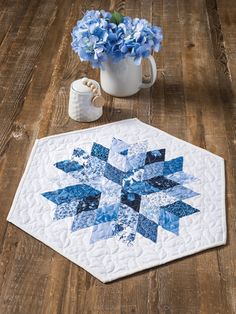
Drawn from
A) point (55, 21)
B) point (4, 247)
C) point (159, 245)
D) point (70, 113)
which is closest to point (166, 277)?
point (159, 245)

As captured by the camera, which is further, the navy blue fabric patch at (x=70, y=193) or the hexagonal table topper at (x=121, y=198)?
the navy blue fabric patch at (x=70, y=193)

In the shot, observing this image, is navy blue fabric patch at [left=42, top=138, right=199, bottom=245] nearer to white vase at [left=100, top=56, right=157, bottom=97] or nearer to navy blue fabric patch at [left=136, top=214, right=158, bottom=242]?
navy blue fabric patch at [left=136, top=214, right=158, bottom=242]

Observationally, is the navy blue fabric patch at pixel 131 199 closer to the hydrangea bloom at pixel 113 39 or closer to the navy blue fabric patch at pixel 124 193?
the navy blue fabric patch at pixel 124 193

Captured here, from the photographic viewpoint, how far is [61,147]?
1556mm

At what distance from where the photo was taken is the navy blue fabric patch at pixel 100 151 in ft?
5.00

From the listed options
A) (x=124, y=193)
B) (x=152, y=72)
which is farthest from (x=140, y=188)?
(x=152, y=72)

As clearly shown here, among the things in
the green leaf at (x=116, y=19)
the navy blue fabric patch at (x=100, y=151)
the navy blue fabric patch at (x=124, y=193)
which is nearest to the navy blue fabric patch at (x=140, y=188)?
the navy blue fabric patch at (x=124, y=193)

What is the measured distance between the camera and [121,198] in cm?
139

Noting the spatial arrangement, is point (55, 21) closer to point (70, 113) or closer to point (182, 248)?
point (70, 113)

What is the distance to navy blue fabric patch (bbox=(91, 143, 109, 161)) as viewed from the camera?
1523 mm

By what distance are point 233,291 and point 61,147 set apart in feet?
2.16

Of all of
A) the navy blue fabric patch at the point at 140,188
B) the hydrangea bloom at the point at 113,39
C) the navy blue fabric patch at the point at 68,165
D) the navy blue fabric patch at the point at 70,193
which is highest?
the hydrangea bloom at the point at 113,39

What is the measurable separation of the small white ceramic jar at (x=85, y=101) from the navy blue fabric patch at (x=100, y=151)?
0.40 feet

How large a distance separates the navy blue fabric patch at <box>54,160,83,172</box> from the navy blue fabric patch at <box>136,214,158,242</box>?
0.26 meters
